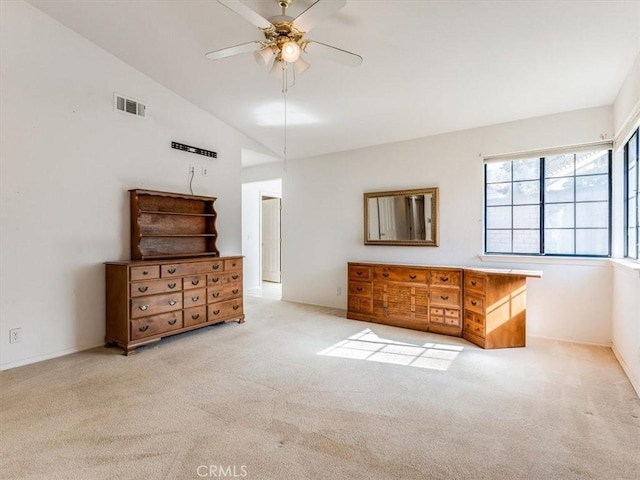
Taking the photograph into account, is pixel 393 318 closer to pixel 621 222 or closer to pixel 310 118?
pixel 621 222

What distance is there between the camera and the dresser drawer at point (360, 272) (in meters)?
4.57

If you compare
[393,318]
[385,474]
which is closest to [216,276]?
[393,318]

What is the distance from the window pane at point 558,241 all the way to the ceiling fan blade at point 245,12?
3702 millimetres

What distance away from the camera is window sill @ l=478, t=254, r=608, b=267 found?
11.5 feet

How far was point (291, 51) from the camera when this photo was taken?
2.43m

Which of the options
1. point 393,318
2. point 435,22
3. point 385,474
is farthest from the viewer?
point 393,318

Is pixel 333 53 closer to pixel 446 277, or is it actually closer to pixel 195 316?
pixel 446 277

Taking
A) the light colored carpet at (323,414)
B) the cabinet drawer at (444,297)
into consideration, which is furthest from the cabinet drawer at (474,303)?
the light colored carpet at (323,414)

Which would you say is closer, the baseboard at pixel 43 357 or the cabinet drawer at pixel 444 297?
the baseboard at pixel 43 357

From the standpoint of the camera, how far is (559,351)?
336cm

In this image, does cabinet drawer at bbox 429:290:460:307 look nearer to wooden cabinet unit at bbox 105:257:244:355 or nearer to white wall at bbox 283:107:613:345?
white wall at bbox 283:107:613:345

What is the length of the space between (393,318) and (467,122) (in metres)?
2.65

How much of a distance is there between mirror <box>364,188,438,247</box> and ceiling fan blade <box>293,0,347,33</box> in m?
2.88

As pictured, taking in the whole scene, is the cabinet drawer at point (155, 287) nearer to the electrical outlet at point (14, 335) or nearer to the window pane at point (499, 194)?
the electrical outlet at point (14, 335)
